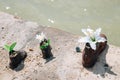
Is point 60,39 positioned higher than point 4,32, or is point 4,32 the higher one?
point 60,39

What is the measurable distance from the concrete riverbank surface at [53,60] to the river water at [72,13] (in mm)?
879

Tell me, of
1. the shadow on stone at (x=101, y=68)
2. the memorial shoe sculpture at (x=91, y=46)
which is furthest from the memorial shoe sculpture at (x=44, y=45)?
the shadow on stone at (x=101, y=68)

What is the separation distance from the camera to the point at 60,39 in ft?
15.9

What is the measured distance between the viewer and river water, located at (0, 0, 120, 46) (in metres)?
5.76

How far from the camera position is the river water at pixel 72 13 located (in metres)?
5.76

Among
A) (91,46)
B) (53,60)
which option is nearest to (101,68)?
(91,46)

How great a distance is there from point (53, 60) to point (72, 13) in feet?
5.68

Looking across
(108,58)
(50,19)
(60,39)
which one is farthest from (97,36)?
(50,19)

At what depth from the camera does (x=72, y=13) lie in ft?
19.8

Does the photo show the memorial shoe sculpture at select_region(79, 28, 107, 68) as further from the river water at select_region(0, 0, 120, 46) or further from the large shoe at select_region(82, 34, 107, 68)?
the river water at select_region(0, 0, 120, 46)

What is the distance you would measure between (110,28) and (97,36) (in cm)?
153

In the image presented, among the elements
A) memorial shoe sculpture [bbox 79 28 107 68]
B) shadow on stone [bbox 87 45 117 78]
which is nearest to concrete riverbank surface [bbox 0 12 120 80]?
shadow on stone [bbox 87 45 117 78]

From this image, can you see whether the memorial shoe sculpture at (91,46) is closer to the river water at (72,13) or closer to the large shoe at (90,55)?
the large shoe at (90,55)

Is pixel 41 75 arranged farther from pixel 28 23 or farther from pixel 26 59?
pixel 28 23
